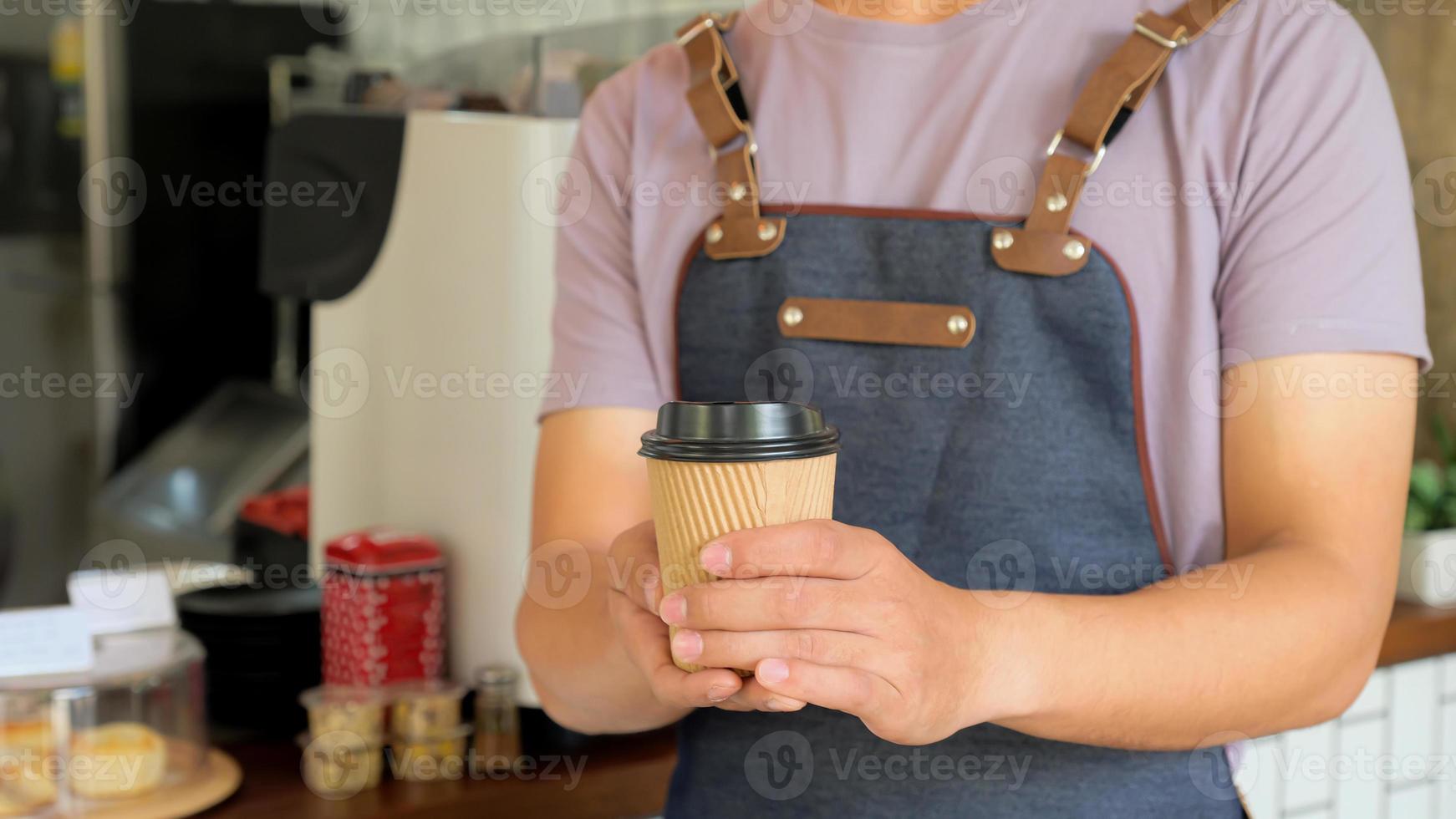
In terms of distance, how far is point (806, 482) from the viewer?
2.47 feet

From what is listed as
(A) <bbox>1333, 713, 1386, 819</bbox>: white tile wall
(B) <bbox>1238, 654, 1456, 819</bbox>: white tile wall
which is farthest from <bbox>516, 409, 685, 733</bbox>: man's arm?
Result: (A) <bbox>1333, 713, 1386, 819</bbox>: white tile wall

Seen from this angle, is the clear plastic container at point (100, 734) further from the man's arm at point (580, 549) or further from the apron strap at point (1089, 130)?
the apron strap at point (1089, 130)

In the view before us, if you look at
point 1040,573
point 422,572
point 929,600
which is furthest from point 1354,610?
point 422,572

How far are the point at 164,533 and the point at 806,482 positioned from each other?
287 centimetres

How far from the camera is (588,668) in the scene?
3.26 feet

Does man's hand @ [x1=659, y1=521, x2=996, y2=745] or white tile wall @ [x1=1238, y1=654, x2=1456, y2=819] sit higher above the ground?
man's hand @ [x1=659, y1=521, x2=996, y2=745]

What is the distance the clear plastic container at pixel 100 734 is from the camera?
1.28 metres

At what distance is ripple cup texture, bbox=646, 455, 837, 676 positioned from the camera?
0.73 m

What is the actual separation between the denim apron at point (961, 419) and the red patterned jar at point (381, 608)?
1.78ft

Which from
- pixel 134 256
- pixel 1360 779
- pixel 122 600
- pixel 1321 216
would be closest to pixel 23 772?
pixel 122 600

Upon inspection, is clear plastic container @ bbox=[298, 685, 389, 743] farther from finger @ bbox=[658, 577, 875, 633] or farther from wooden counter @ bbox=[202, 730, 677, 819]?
finger @ bbox=[658, 577, 875, 633]

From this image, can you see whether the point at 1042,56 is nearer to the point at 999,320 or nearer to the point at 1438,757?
the point at 999,320

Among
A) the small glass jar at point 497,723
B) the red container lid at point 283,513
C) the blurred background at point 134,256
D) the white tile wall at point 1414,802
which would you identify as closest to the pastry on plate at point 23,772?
the small glass jar at point 497,723

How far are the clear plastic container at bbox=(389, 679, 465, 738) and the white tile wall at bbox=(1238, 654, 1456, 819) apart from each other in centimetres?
102
